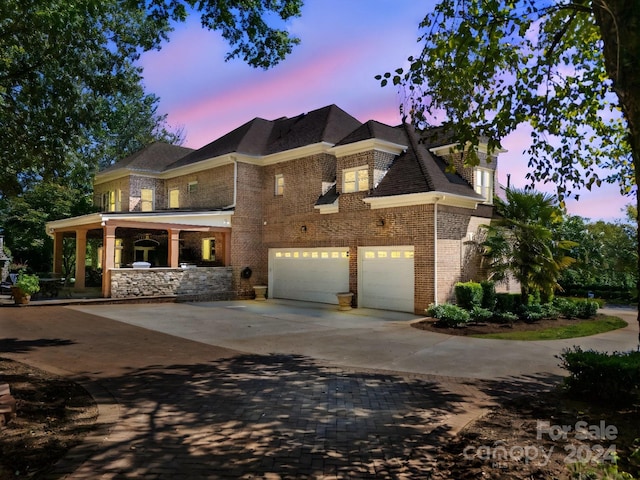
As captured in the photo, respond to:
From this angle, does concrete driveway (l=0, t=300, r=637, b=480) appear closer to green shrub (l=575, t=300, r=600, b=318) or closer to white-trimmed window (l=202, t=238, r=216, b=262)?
green shrub (l=575, t=300, r=600, b=318)

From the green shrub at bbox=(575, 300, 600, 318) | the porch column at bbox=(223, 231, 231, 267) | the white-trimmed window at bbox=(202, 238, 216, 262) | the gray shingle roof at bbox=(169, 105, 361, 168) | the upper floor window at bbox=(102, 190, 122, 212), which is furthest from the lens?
the upper floor window at bbox=(102, 190, 122, 212)

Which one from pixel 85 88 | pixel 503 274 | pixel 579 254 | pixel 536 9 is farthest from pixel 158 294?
pixel 579 254

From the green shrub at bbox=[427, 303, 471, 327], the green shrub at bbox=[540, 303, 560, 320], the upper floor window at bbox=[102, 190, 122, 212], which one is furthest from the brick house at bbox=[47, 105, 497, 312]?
the green shrub at bbox=[540, 303, 560, 320]

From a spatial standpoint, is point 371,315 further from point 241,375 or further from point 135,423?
point 135,423

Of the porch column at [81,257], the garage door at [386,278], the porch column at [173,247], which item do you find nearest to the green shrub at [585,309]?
the garage door at [386,278]

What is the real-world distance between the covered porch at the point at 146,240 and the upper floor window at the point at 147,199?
6.47 ft

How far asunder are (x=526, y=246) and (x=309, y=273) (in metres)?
9.59

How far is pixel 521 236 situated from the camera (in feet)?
50.9

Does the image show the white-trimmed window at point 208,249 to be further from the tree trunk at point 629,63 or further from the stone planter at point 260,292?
the tree trunk at point 629,63

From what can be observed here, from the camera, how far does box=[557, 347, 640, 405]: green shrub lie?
5.57 m

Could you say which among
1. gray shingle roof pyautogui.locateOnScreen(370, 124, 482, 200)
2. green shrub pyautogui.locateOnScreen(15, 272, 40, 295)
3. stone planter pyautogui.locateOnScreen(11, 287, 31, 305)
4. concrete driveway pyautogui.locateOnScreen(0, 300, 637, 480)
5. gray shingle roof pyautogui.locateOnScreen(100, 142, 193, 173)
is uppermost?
gray shingle roof pyautogui.locateOnScreen(100, 142, 193, 173)

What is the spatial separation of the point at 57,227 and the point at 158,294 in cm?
919

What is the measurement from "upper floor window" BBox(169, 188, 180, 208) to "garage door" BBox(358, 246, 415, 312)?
44.8 ft

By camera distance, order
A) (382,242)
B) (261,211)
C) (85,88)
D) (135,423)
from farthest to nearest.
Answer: (261,211), (382,242), (85,88), (135,423)
